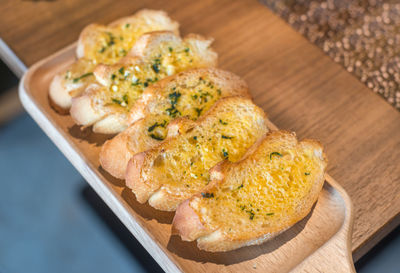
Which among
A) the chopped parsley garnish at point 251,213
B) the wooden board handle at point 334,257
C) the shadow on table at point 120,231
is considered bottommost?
the wooden board handle at point 334,257

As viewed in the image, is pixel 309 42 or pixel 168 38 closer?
pixel 168 38

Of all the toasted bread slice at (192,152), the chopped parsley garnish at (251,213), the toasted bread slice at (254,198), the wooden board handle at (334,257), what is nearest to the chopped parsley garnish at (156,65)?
the toasted bread slice at (192,152)

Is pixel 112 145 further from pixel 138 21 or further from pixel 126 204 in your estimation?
pixel 138 21

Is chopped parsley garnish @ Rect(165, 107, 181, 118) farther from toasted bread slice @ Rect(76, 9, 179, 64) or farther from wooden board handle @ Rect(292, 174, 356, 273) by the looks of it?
wooden board handle @ Rect(292, 174, 356, 273)

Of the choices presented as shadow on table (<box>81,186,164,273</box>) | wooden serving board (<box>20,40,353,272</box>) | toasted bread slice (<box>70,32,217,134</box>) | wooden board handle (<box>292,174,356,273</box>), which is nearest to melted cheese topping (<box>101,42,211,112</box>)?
toasted bread slice (<box>70,32,217,134</box>)

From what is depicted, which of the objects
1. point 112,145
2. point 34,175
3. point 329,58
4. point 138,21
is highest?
point 138,21

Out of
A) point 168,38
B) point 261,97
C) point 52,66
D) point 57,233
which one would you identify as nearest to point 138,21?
point 168,38

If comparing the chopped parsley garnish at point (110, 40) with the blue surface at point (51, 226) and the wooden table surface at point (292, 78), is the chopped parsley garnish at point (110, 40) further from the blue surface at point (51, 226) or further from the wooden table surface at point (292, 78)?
the blue surface at point (51, 226)
